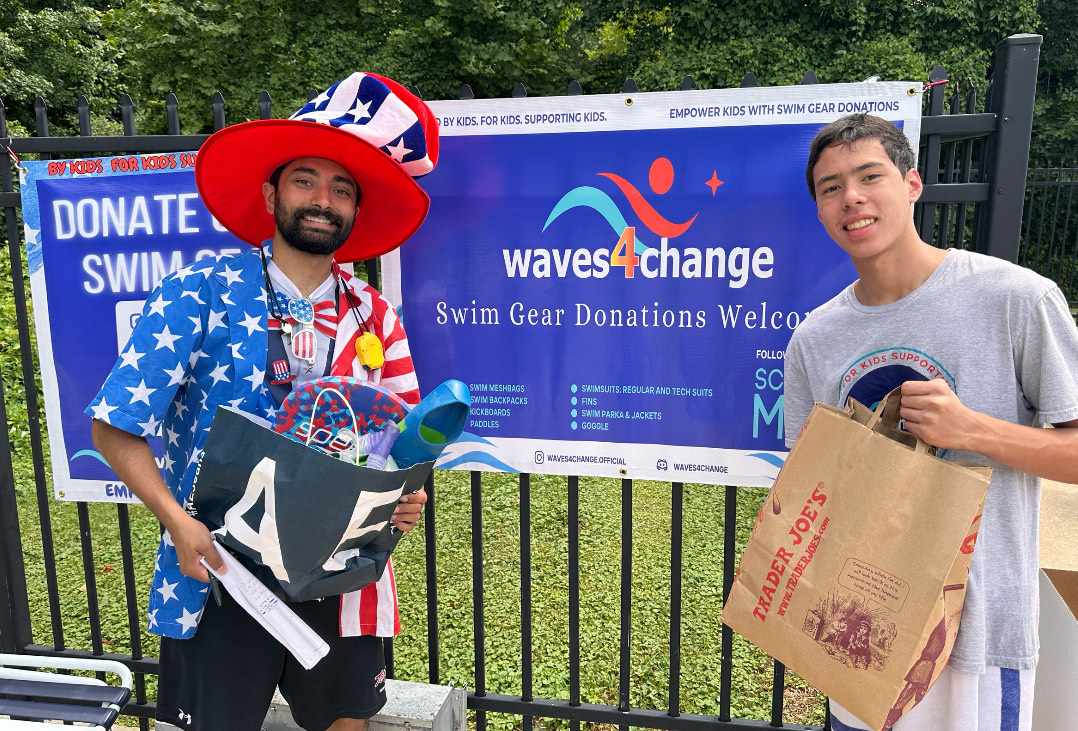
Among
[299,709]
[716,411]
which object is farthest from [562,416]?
[299,709]

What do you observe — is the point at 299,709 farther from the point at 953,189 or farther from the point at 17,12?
the point at 17,12

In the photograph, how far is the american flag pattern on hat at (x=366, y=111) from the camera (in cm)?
209

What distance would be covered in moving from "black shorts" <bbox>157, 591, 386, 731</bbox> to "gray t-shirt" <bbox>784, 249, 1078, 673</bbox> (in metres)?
1.68

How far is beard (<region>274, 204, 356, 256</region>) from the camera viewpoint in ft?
6.79

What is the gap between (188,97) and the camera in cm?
1309

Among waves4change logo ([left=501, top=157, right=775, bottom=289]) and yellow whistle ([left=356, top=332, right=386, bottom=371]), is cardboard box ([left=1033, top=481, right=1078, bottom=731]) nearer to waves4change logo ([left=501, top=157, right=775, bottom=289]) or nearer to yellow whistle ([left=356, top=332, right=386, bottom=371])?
waves4change logo ([left=501, top=157, right=775, bottom=289])

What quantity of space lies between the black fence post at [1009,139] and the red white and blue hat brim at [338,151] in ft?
5.80

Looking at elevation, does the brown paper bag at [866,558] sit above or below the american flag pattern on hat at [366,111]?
below

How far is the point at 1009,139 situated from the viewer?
229 cm

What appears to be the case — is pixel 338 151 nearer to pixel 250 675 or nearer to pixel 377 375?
pixel 377 375

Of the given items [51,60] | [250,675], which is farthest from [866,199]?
[51,60]

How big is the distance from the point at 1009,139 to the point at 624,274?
126cm

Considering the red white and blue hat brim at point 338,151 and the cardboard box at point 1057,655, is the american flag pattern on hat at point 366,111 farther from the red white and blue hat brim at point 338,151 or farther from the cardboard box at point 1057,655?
the cardboard box at point 1057,655

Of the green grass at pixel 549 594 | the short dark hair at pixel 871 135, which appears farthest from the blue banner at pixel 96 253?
the short dark hair at pixel 871 135
